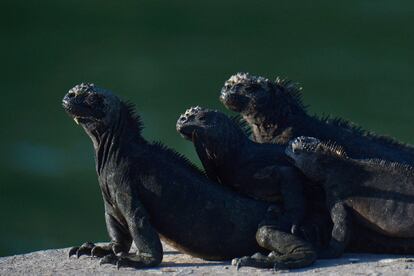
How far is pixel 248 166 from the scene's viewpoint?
965cm

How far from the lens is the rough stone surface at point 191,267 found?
888 cm

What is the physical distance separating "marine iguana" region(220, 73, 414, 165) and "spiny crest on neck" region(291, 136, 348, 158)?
0.86 m

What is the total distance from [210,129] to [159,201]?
740 mm

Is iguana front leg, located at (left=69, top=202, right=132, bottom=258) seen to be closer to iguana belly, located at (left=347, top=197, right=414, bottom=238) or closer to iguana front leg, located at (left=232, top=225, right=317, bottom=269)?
iguana front leg, located at (left=232, top=225, right=317, bottom=269)

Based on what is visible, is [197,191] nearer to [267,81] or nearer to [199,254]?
[199,254]

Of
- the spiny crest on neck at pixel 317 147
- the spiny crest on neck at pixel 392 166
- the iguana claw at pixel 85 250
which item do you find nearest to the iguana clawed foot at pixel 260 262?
the spiny crest on neck at pixel 317 147

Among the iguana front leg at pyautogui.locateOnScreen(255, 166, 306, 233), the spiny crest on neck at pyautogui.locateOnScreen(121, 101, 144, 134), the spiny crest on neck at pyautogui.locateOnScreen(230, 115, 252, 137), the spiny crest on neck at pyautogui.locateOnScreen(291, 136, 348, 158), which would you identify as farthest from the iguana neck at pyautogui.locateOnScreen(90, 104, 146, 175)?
the spiny crest on neck at pyautogui.locateOnScreen(291, 136, 348, 158)

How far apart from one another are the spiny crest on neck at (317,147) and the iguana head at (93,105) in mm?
1478

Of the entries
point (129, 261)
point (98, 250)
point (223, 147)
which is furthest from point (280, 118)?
point (129, 261)

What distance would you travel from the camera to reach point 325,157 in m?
9.43

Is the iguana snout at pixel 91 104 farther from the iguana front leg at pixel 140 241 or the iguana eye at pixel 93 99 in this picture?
the iguana front leg at pixel 140 241

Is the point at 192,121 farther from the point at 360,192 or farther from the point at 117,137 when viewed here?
the point at 360,192

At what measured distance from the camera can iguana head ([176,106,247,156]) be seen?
966 centimetres

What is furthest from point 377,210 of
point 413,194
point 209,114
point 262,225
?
point 209,114
